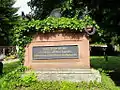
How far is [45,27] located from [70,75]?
1913mm

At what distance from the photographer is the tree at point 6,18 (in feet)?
147

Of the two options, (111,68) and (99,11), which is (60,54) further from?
(111,68)

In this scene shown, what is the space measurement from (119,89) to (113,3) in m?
4.35

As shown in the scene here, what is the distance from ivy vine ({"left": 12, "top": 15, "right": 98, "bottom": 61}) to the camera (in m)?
11.0

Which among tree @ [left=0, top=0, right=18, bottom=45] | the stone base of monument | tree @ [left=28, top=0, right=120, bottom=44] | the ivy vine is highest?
tree @ [left=0, top=0, right=18, bottom=45]

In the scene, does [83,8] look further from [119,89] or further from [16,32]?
[119,89]

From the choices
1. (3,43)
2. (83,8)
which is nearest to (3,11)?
(3,43)

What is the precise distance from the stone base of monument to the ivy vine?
127cm

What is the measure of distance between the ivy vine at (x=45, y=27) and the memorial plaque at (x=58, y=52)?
0.59 metres

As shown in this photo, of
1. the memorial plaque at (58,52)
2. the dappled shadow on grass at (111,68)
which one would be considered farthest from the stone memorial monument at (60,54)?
the dappled shadow on grass at (111,68)

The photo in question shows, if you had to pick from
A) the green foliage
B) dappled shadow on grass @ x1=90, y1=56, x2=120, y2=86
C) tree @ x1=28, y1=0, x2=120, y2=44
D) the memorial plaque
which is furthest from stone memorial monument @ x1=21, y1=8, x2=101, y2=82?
the green foliage

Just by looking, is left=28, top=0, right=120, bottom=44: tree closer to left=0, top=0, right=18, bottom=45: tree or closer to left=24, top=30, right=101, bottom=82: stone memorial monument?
left=24, top=30, right=101, bottom=82: stone memorial monument

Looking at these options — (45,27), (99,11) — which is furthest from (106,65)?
(45,27)

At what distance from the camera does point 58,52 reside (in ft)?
36.3
